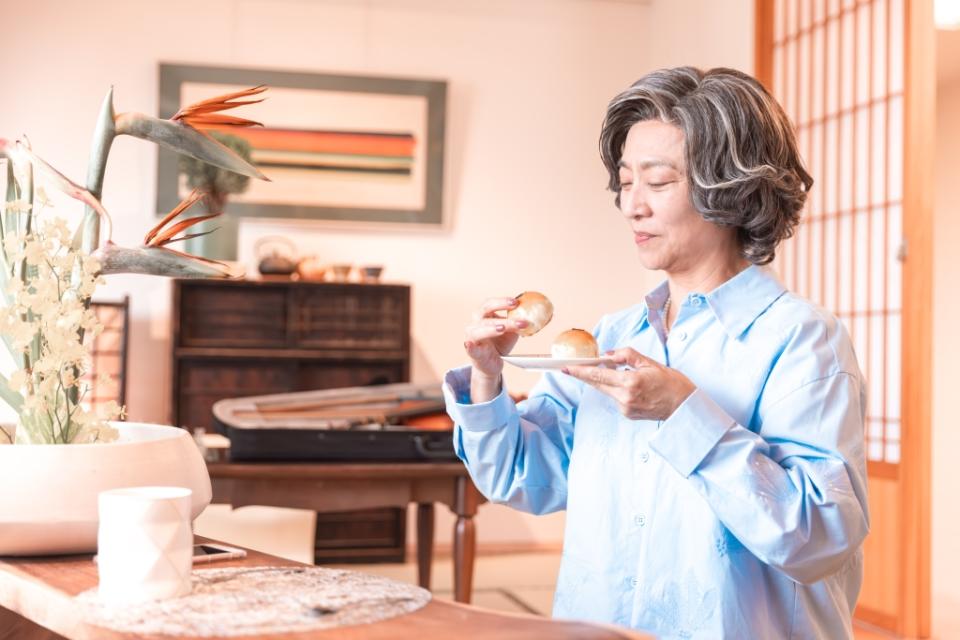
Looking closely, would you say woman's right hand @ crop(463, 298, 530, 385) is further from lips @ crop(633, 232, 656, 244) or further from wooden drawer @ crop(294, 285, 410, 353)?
wooden drawer @ crop(294, 285, 410, 353)

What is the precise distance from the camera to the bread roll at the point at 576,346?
1569 mm

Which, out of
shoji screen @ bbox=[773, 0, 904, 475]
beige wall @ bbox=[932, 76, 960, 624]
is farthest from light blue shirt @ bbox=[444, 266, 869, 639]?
beige wall @ bbox=[932, 76, 960, 624]

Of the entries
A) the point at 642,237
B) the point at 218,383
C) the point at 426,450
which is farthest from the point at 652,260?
the point at 218,383

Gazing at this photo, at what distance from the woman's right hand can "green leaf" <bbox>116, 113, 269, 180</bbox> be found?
38 centimetres

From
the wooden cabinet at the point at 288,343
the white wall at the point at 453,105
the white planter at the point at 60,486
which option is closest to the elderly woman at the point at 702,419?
the white planter at the point at 60,486

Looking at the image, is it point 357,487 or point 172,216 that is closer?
point 172,216

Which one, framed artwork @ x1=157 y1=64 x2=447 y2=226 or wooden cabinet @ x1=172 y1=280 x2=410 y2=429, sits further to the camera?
framed artwork @ x1=157 y1=64 x2=447 y2=226

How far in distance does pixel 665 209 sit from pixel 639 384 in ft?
1.10

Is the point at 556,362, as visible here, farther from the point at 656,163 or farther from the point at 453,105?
the point at 453,105

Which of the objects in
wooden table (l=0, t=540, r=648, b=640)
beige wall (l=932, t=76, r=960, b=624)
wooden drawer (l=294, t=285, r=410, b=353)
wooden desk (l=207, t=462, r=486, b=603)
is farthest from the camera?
beige wall (l=932, t=76, r=960, b=624)

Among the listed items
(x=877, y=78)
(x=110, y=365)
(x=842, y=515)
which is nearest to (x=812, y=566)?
(x=842, y=515)

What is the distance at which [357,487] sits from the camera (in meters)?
3.27

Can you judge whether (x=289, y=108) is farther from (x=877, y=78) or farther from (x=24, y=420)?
(x=24, y=420)

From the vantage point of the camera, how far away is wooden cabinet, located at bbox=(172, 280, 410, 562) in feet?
17.3
